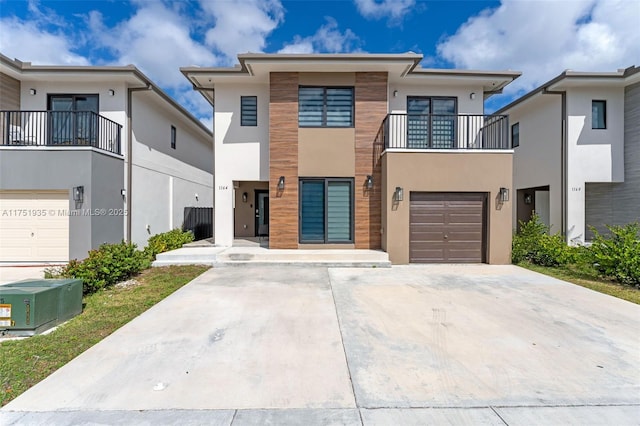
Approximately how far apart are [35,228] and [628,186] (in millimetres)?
21251

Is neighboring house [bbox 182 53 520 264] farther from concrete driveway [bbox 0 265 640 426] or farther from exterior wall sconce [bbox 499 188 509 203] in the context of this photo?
concrete driveway [bbox 0 265 640 426]

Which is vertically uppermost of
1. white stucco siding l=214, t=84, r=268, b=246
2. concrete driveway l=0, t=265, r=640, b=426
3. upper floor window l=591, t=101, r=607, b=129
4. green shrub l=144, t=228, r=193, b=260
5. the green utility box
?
upper floor window l=591, t=101, r=607, b=129

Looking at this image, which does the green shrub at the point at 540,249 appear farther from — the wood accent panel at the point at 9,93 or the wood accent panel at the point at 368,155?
the wood accent panel at the point at 9,93

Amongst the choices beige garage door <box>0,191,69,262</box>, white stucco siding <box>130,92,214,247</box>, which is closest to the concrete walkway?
white stucco siding <box>130,92,214,247</box>

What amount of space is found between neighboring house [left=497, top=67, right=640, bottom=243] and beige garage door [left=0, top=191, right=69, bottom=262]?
18.0 metres

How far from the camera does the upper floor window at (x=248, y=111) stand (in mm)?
10727

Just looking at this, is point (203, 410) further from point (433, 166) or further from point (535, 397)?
point (433, 166)

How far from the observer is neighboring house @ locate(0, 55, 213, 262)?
348 inches

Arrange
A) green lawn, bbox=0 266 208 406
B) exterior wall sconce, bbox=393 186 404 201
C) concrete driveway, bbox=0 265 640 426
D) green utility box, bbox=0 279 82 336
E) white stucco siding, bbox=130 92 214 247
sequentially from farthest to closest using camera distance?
white stucco siding, bbox=130 92 214 247
exterior wall sconce, bbox=393 186 404 201
green utility box, bbox=0 279 82 336
green lawn, bbox=0 266 208 406
concrete driveway, bbox=0 265 640 426

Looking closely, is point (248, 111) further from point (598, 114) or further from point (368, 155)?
point (598, 114)

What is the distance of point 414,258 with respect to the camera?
943 centimetres

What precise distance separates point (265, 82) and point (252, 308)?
28.0 feet

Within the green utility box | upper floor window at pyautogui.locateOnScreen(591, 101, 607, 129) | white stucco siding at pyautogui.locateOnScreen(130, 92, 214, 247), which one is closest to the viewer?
the green utility box

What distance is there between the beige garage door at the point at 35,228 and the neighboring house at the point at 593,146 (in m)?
18.0
